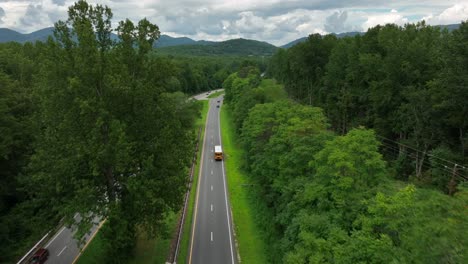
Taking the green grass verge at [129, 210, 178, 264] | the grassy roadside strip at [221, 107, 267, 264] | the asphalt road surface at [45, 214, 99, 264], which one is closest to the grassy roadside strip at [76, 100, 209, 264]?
the green grass verge at [129, 210, 178, 264]

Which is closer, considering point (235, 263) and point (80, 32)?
point (80, 32)

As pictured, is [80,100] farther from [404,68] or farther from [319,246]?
[404,68]

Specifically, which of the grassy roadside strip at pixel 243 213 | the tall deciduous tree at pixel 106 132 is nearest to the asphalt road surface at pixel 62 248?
the tall deciduous tree at pixel 106 132

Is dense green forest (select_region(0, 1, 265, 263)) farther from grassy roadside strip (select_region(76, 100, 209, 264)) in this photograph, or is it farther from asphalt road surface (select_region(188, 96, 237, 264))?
asphalt road surface (select_region(188, 96, 237, 264))

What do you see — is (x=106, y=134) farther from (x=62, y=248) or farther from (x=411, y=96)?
(x=411, y=96)

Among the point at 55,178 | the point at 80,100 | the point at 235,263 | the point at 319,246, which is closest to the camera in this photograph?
the point at 319,246

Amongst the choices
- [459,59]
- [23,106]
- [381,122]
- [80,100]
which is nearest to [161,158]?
[80,100]
